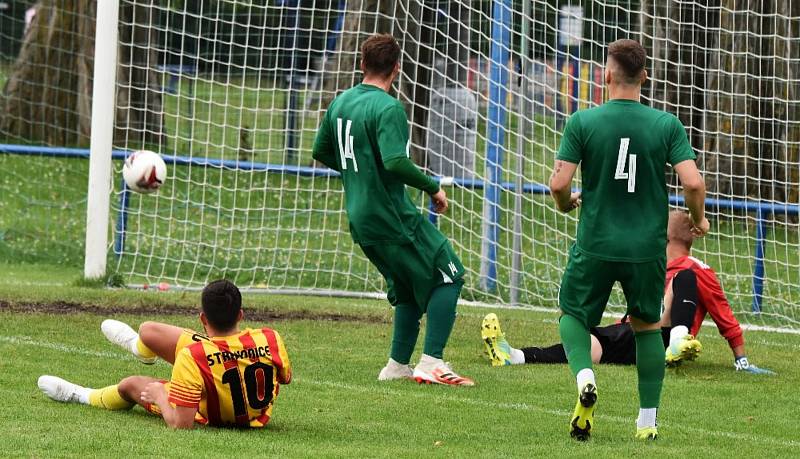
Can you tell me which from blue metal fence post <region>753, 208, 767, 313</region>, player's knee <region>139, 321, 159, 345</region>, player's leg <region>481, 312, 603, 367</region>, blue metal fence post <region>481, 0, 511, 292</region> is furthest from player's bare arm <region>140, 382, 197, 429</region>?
blue metal fence post <region>753, 208, 767, 313</region>

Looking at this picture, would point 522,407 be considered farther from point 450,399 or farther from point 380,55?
point 380,55

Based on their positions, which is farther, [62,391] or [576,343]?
[62,391]

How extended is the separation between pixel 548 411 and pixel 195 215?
1082cm

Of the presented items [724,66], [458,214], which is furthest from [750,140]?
[458,214]

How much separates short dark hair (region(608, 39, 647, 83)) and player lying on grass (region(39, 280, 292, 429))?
205 centimetres

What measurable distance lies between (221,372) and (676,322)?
12.8ft

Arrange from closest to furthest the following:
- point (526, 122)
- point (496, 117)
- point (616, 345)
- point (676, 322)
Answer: point (676, 322) → point (616, 345) → point (496, 117) → point (526, 122)

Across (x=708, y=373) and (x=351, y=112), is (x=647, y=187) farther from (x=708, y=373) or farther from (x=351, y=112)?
(x=708, y=373)

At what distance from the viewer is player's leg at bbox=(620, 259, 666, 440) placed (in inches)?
252

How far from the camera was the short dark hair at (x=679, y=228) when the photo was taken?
905cm

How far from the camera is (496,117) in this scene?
1316 centimetres

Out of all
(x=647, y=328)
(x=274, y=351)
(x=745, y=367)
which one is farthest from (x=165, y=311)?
(x=647, y=328)

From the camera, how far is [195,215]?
17.6 meters

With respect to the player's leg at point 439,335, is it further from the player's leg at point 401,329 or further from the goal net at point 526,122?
the goal net at point 526,122
